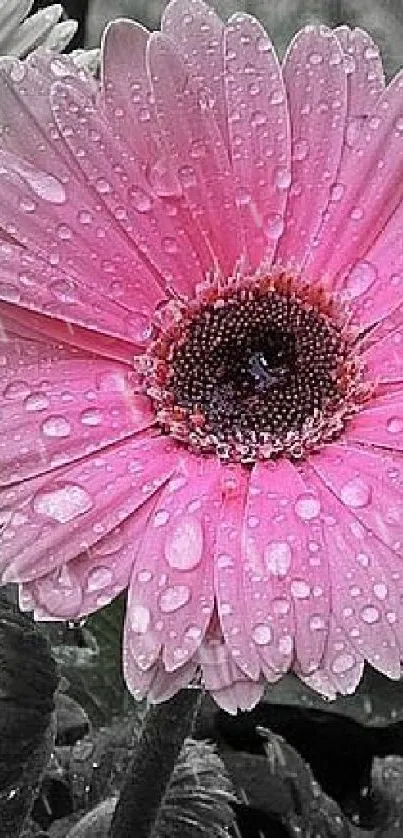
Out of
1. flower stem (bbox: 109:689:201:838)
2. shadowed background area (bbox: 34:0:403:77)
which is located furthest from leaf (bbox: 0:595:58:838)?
shadowed background area (bbox: 34:0:403:77)

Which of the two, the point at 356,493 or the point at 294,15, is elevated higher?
the point at 294,15

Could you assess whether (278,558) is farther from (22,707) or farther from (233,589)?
(22,707)

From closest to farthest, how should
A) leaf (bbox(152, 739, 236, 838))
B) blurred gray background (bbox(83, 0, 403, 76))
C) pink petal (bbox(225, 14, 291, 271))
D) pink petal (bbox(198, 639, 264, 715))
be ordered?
pink petal (bbox(198, 639, 264, 715)), pink petal (bbox(225, 14, 291, 271)), leaf (bbox(152, 739, 236, 838)), blurred gray background (bbox(83, 0, 403, 76))

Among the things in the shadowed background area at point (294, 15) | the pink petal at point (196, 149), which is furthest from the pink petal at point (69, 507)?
the shadowed background area at point (294, 15)

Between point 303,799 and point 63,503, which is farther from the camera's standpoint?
point 303,799

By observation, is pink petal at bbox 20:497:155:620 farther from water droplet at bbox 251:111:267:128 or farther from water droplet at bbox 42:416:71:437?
water droplet at bbox 251:111:267:128

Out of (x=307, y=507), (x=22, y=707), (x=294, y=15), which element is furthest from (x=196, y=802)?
(x=294, y=15)

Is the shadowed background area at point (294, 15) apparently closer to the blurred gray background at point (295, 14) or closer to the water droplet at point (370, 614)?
the blurred gray background at point (295, 14)
